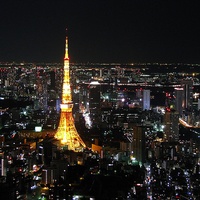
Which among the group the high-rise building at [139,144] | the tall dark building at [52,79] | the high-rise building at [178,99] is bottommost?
the high-rise building at [139,144]

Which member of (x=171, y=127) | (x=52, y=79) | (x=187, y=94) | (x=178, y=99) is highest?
(x=52, y=79)

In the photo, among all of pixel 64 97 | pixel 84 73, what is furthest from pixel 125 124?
pixel 84 73

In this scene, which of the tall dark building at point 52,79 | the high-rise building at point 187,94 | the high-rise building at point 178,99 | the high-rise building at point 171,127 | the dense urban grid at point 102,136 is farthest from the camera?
the tall dark building at point 52,79

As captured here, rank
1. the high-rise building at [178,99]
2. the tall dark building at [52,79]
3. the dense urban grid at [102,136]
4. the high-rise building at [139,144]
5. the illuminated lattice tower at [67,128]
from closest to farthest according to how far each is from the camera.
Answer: the dense urban grid at [102,136]
the high-rise building at [139,144]
the illuminated lattice tower at [67,128]
the high-rise building at [178,99]
the tall dark building at [52,79]

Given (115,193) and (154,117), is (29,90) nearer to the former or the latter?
(154,117)

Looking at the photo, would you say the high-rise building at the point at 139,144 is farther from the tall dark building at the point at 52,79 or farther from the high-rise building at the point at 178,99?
the tall dark building at the point at 52,79

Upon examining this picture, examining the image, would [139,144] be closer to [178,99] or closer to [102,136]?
[102,136]

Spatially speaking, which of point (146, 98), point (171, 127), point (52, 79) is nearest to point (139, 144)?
point (171, 127)

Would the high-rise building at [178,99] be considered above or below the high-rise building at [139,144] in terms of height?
above

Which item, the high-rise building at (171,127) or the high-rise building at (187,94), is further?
the high-rise building at (187,94)

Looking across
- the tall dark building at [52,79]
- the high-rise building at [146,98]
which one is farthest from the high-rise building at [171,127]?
the tall dark building at [52,79]
